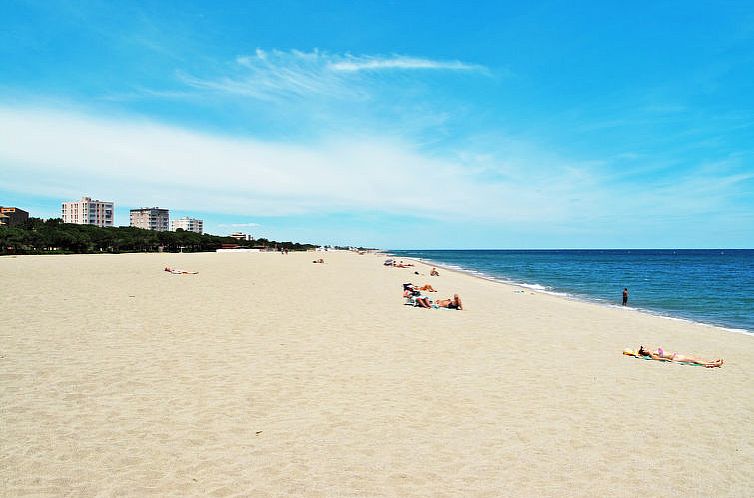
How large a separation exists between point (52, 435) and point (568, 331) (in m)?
12.4

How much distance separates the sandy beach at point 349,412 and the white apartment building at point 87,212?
624 ft

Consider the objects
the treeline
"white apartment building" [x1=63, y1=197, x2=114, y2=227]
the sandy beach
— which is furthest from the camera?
"white apartment building" [x1=63, y1=197, x2=114, y2=227]

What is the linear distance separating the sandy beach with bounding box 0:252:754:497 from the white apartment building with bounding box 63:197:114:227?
19012 cm

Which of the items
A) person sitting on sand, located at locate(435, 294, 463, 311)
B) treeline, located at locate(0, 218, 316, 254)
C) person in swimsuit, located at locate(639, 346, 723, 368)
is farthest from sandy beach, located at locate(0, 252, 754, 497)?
treeline, located at locate(0, 218, 316, 254)

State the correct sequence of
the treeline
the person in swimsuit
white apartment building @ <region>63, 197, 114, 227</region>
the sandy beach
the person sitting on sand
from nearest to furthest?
the sandy beach < the person in swimsuit < the person sitting on sand < the treeline < white apartment building @ <region>63, 197, 114, 227</region>

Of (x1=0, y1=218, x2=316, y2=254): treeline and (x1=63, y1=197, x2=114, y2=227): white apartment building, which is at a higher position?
(x1=63, y1=197, x2=114, y2=227): white apartment building

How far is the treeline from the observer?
61.7 metres

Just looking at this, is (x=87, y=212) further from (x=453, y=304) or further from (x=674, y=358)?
(x=674, y=358)

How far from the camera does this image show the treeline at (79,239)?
202ft

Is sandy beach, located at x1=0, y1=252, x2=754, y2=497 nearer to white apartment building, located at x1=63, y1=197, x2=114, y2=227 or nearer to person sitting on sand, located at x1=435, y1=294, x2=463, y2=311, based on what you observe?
person sitting on sand, located at x1=435, y1=294, x2=463, y2=311

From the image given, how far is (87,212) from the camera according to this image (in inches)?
6826

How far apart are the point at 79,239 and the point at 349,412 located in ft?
248

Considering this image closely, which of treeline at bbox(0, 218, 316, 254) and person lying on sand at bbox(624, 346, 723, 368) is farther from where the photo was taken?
treeline at bbox(0, 218, 316, 254)

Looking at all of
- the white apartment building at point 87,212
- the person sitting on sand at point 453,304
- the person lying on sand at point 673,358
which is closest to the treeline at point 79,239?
the person sitting on sand at point 453,304
